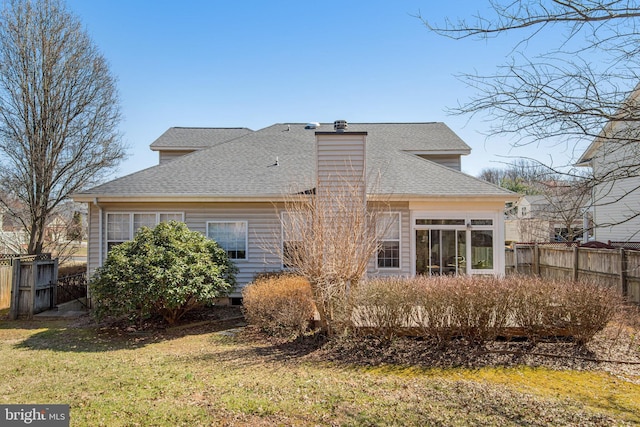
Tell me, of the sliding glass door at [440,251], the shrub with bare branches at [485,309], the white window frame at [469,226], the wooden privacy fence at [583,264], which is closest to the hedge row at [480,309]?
the shrub with bare branches at [485,309]

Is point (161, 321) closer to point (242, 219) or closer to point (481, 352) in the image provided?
point (242, 219)

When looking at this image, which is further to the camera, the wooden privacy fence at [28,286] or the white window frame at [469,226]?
the white window frame at [469,226]

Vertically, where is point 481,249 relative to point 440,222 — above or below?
below

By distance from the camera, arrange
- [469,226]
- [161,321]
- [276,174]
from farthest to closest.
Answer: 1. [276,174]
2. [469,226]
3. [161,321]

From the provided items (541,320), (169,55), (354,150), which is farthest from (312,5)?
(541,320)

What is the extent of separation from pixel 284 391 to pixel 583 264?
1102cm

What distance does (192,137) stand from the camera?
1764 centimetres

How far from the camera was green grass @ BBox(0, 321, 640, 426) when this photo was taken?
4457 millimetres

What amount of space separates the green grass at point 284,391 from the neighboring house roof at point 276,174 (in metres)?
4.74

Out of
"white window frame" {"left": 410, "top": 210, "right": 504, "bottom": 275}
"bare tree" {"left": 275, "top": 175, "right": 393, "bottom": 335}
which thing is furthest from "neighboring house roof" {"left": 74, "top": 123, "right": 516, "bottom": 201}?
"bare tree" {"left": 275, "top": 175, "right": 393, "bottom": 335}

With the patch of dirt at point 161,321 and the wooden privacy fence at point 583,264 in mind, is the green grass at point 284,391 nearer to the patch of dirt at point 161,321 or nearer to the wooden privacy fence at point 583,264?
the patch of dirt at point 161,321

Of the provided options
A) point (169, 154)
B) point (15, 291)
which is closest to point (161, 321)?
point (15, 291)

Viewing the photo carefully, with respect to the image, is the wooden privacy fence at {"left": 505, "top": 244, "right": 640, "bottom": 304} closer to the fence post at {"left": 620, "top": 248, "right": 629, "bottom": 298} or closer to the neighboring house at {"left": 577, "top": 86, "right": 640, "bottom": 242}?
the fence post at {"left": 620, "top": 248, "right": 629, "bottom": 298}

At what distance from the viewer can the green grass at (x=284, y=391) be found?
14.6 feet
